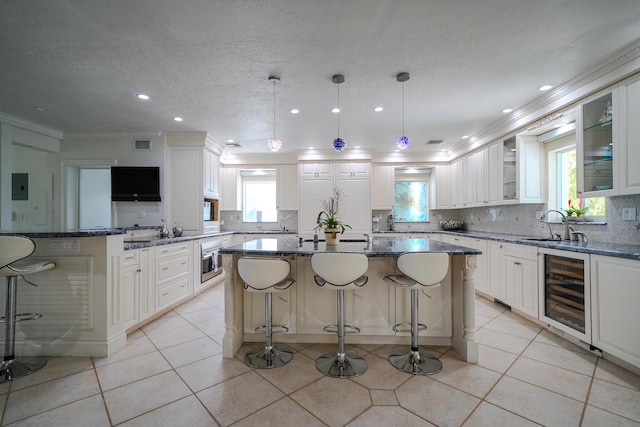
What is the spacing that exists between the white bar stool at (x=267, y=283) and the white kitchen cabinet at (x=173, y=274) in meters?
1.68

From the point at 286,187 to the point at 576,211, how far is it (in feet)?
15.3

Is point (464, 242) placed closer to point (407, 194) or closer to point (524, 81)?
point (407, 194)

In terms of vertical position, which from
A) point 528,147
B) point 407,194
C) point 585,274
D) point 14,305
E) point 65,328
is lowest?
point 65,328

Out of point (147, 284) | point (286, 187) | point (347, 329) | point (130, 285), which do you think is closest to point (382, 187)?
point (286, 187)

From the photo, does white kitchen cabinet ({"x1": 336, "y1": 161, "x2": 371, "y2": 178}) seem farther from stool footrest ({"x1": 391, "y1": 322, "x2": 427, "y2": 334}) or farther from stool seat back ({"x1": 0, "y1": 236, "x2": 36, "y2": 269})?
stool seat back ({"x1": 0, "y1": 236, "x2": 36, "y2": 269})

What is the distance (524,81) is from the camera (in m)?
2.72

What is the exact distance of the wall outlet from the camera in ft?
8.11

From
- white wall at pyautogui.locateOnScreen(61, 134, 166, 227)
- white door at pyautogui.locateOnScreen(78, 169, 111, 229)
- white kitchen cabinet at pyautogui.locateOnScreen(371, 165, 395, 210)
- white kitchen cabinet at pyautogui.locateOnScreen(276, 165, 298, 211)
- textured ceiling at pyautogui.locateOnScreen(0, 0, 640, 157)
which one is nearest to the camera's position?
textured ceiling at pyautogui.locateOnScreen(0, 0, 640, 157)

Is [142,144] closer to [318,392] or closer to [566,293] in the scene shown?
[318,392]

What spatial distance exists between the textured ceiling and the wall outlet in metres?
1.41

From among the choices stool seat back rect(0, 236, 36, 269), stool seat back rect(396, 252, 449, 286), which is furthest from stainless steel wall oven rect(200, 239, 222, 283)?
stool seat back rect(396, 252, 449, 286)

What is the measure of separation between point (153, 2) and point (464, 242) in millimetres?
4768

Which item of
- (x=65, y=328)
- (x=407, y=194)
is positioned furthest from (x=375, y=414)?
(x=407, y=194)

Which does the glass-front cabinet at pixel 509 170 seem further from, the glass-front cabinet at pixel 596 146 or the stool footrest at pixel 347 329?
the stool footrest at pixel 347 329
